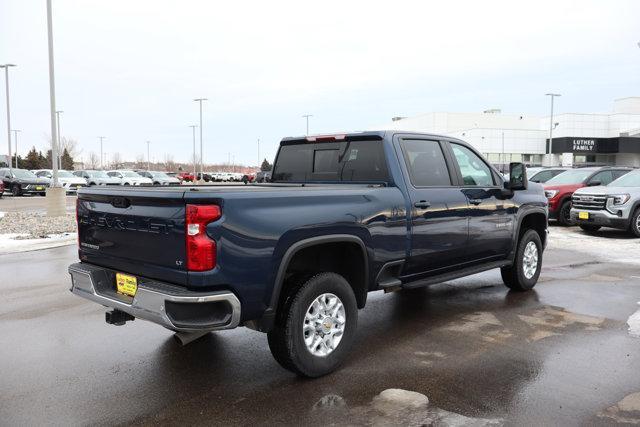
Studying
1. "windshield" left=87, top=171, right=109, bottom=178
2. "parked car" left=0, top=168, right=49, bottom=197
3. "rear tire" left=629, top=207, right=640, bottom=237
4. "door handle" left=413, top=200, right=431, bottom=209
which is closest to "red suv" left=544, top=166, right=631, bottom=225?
"rear tire" left=629, top=207, right=640, bottom=237

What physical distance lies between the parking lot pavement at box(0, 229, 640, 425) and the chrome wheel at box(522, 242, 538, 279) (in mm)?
560

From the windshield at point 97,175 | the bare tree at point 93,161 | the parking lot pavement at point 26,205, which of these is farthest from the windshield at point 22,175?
the bare tree at point 93,161

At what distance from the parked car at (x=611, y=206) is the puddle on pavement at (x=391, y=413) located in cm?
1099

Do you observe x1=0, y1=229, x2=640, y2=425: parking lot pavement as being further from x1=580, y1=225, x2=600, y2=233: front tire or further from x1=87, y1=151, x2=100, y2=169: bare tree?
x1=87, y1=151, x2=100, y2=169: bare tree

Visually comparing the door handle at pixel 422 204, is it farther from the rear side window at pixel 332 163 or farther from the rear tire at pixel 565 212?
the rear tire at pixel 565 212

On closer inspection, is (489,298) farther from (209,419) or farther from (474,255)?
(209,419)

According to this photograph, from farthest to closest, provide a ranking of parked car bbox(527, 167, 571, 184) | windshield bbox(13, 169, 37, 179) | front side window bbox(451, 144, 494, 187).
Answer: windshield bbox(13, 169, 37, 179)
parked car bbox(527, 167, 571, 184)
front side window bbox(451, 144, 494, 187)

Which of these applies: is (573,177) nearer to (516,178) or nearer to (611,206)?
(611,206)

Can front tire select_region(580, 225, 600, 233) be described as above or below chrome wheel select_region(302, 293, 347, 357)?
below

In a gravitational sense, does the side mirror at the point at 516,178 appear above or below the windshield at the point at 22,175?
above

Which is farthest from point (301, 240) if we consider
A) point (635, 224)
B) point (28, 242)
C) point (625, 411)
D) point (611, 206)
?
point (635, 224)

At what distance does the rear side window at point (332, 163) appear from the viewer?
5254 mm

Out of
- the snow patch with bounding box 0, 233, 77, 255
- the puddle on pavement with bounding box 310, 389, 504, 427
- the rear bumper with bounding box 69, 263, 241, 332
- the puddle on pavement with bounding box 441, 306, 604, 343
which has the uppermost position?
the rear bumper with bounding box 69, 263, 241, 332

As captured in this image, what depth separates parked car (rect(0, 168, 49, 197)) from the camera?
30.6 m
